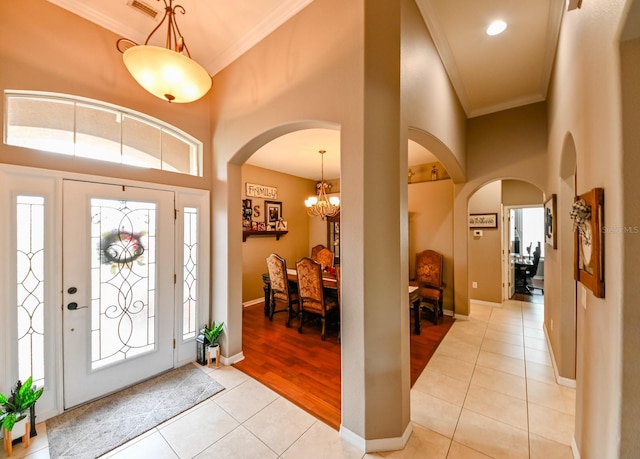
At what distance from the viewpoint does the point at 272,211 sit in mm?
5672

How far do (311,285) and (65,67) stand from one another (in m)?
3.37

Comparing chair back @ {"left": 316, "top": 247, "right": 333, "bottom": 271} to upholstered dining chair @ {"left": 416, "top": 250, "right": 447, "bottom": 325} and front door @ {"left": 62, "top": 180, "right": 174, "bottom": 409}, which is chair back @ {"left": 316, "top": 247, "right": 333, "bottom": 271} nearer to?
upholstered dining chair @ {"left": 416, "top": 250, "right": 447, "bottom": 325}

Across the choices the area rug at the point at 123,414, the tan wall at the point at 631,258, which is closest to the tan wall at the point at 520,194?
the tan wall at the point at 631,258

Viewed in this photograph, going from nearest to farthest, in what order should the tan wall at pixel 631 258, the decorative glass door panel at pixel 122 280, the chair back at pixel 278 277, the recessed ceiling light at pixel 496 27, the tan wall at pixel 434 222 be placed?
the tan wall at pixel 631 258 < the decorative glass door panel at pixel 122 280 < the recessed ceiling light at pixel 496 27 < the chair back at pixel 278 277 < the tan wall at pixel 434 222

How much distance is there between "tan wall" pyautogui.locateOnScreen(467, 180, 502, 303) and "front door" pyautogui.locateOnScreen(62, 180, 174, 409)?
5441 mm

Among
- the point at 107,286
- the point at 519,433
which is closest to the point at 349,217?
the point at 519,433

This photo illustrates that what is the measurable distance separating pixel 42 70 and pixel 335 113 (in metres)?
2.45

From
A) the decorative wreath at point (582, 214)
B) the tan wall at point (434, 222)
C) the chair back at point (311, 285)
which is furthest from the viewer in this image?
the tan wall at point (434, 222)

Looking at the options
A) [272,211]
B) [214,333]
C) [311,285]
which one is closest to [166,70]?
[214,333]

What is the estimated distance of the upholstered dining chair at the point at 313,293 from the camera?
341cm

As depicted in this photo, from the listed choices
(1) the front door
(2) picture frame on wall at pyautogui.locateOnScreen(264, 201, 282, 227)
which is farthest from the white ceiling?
(2) picture frame on wall at pyautogui.locateOnScreen(264, 201, 282, 227)

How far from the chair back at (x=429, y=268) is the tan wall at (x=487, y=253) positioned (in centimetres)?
115

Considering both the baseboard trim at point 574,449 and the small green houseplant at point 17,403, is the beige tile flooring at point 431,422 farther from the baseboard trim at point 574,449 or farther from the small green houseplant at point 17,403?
the small green houseplant at point 17,403

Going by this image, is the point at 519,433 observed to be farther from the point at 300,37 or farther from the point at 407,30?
the point at 300,37
